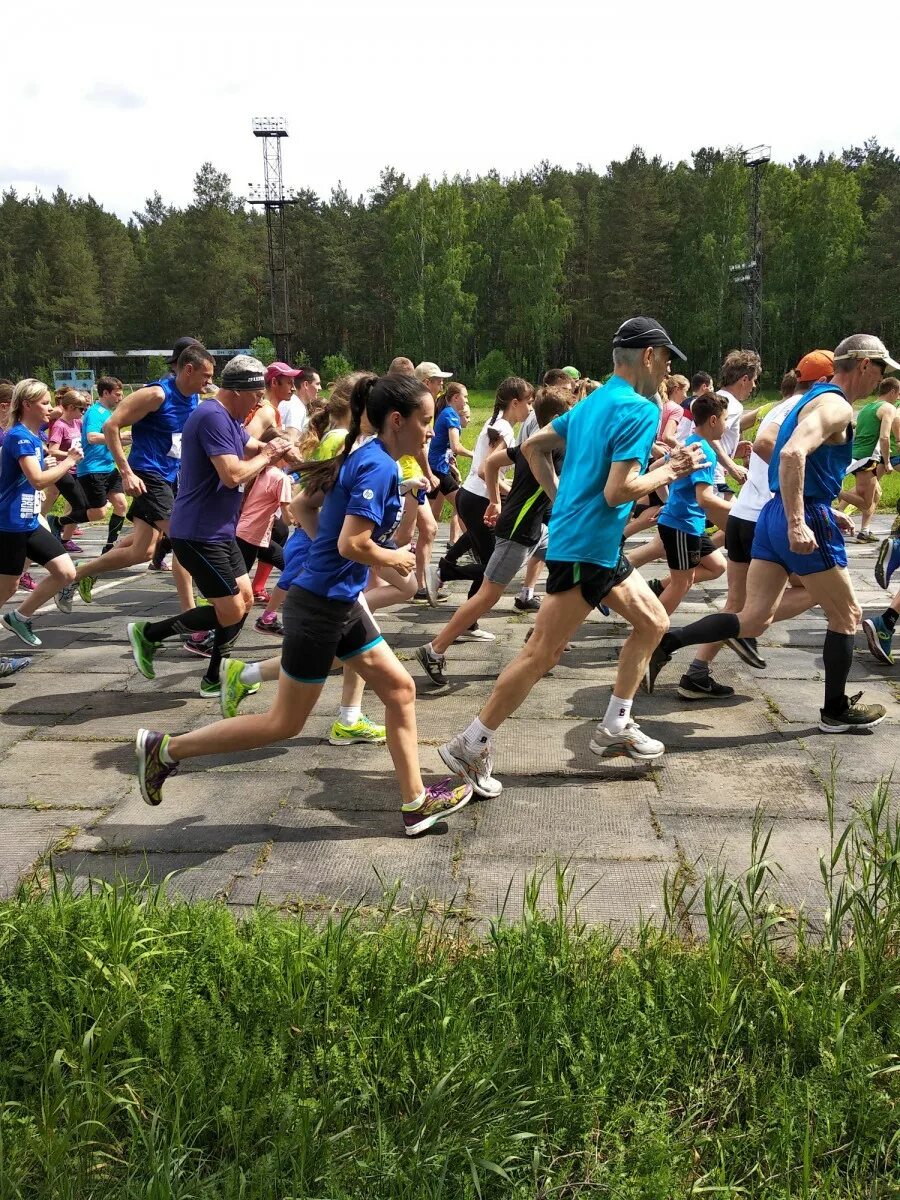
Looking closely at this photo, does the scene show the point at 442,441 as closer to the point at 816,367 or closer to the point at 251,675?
the point at 816,367

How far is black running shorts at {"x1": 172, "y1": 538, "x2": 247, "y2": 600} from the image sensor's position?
602 centimetres

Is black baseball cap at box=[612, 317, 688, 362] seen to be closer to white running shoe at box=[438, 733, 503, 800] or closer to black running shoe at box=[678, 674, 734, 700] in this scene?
white running shoe at box=[438, 733, 503, 800]

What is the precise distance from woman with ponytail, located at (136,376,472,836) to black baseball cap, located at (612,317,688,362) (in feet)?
3.44

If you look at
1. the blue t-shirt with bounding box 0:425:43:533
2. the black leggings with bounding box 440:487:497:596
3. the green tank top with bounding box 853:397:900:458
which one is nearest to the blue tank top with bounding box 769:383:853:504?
the black leggings with bounding box 440:487:497:596

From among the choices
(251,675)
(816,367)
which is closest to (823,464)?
(816,367)

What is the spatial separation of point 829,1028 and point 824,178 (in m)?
79.8

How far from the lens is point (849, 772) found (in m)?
4.89

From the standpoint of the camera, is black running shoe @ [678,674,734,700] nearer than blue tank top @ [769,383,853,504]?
No

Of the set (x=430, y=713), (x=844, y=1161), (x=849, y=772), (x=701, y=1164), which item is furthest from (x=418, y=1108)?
(x=430, y=713)

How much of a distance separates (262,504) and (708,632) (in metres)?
3.38

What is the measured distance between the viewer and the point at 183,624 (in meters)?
6.33

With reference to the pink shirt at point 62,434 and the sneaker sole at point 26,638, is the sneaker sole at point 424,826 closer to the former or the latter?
the sneaker sole at point 26,638

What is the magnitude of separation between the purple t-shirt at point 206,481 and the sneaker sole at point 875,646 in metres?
3.92

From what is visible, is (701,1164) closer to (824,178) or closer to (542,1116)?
(542,1116)
